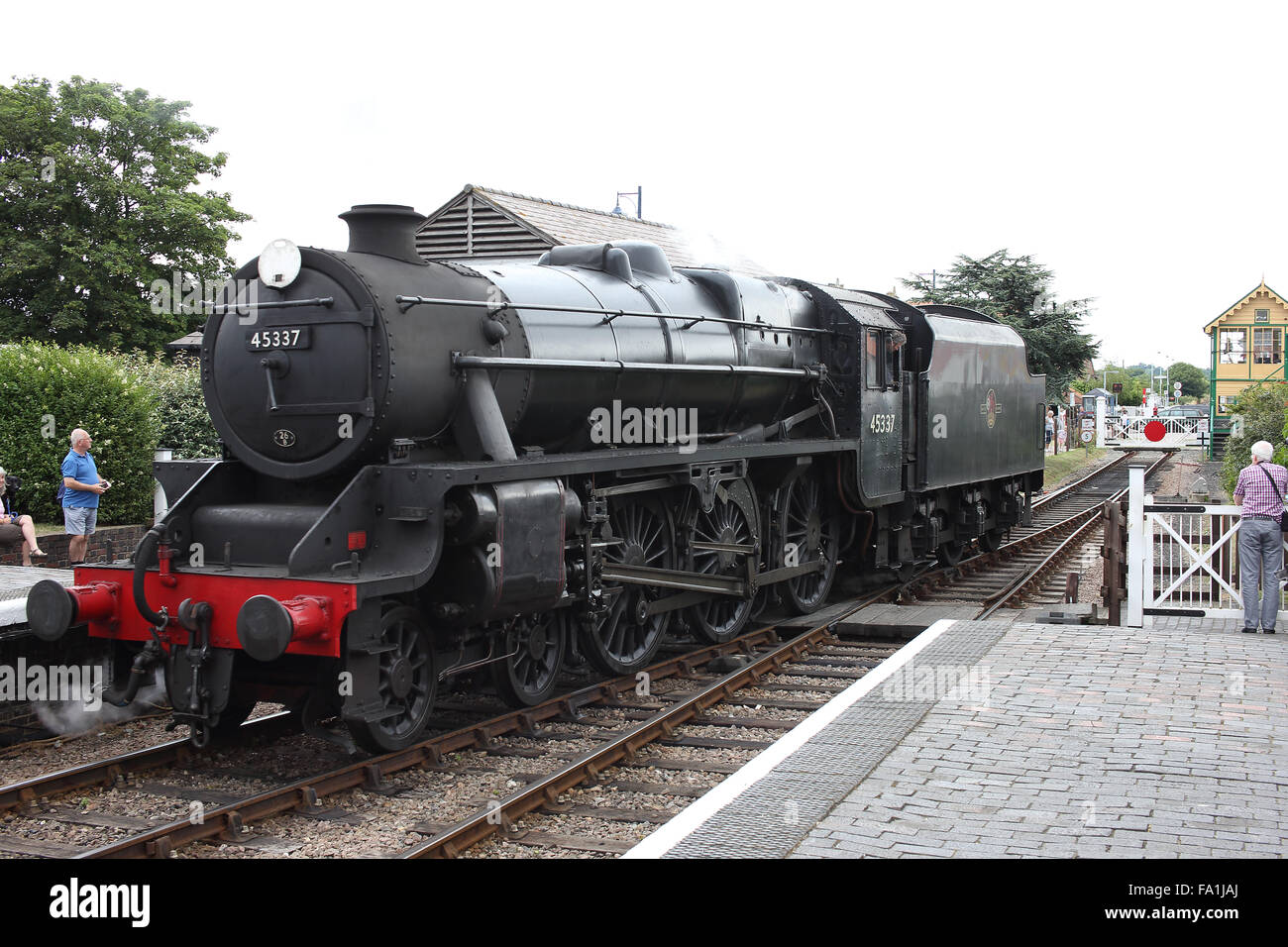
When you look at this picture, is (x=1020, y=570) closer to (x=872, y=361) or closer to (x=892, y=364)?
(x=892, y=364)

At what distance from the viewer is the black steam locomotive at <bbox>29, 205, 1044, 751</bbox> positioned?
5945 mm

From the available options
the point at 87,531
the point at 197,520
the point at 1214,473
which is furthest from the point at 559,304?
the point at 1214,473

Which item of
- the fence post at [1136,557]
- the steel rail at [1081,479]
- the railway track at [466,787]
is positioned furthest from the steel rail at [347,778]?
the steel rail at [1081,479]

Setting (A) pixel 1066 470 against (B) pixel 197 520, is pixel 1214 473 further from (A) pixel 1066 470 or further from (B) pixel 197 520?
(B) pixel 197 520

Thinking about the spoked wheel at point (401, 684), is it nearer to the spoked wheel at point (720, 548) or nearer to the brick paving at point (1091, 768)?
the brick paving at point (1091, 768)

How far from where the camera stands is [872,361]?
1113 cm

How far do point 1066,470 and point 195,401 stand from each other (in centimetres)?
2793

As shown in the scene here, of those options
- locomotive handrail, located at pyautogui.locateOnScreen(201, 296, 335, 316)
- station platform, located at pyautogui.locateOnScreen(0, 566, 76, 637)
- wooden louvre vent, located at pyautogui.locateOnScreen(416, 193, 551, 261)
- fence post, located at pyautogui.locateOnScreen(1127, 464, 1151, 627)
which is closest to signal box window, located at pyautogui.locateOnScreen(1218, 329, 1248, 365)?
wooden louvre vent, located at pyautogui.locateOnScreen(416, 193, 551, 261)

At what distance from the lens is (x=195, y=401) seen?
15.9 m

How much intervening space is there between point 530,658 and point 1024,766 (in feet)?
11.1

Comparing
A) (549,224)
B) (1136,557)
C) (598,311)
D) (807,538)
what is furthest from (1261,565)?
(549,224)

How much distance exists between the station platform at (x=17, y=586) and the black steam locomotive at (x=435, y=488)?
1323 mm

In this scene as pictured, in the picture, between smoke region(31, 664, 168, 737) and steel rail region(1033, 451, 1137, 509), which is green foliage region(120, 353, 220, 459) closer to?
smoke region(31, 664, 168, 737)

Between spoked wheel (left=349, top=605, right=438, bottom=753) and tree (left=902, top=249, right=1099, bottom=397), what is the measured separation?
91.3 ft
